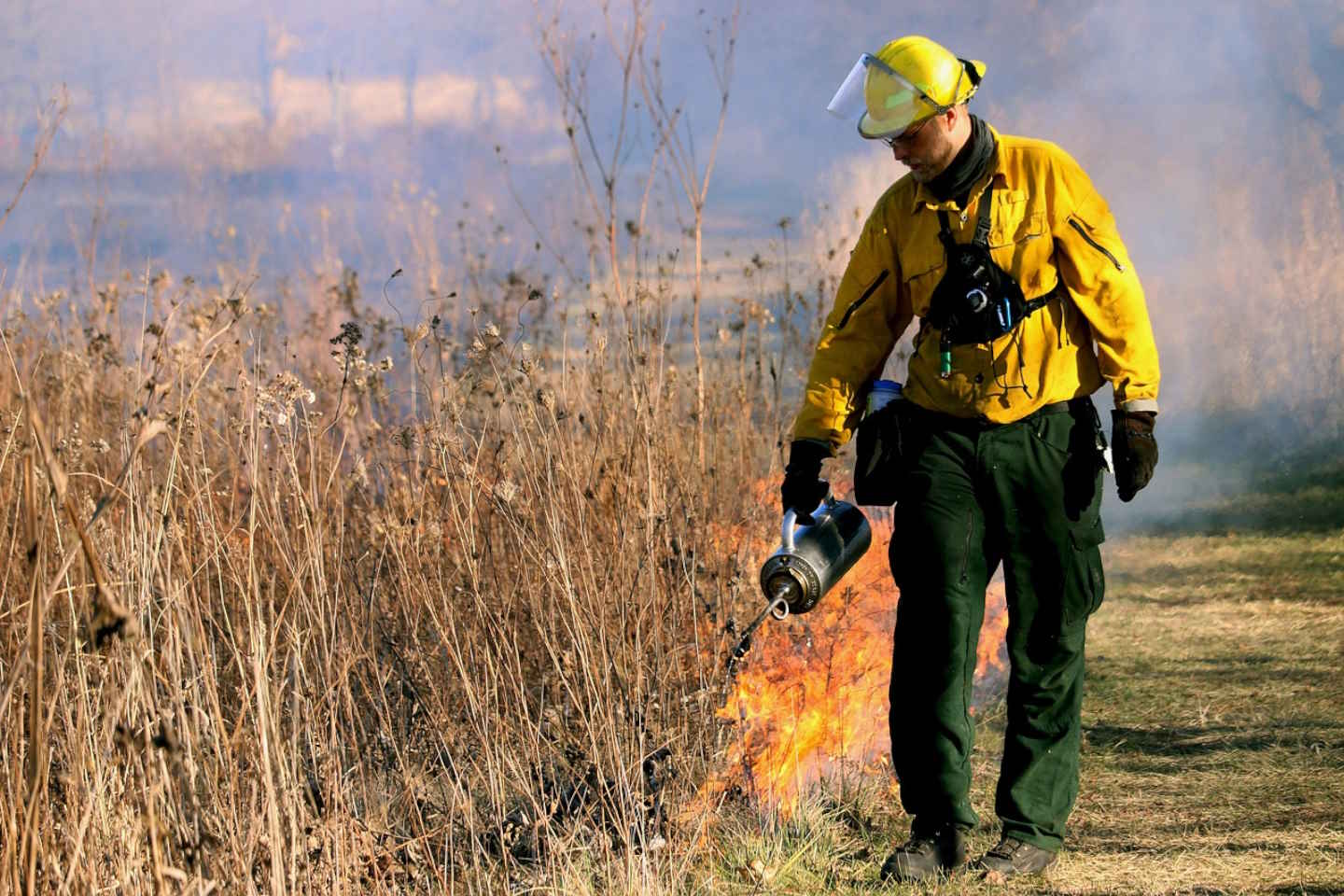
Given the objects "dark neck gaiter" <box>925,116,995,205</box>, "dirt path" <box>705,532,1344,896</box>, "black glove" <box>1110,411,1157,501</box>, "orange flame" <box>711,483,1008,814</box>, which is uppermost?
"dark neck gaiter" <box>925,116,995,205</box>

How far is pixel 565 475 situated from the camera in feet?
14.4

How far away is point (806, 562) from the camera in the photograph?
4082 mm

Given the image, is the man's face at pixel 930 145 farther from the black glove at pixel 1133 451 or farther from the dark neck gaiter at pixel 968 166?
the black glove at pixel 1133 451

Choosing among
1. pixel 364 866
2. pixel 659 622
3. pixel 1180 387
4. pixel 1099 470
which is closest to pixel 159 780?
pixel 364 866

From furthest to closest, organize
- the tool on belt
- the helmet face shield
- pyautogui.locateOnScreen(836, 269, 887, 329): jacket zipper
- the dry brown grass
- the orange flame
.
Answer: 1. the orange flame
2. pyautogui.locateOnScreen(836, 269, 887, 329): jacket zipper
3. the tool on belt
4. the helmet face shield
5. the dry brown grass

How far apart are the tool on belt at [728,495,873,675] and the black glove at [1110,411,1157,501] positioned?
0.79 metres

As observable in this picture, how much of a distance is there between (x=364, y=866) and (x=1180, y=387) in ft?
35.6

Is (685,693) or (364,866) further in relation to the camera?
(685,693)

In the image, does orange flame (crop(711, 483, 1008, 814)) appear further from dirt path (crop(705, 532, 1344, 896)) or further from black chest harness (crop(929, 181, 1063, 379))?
black chest harness (crop(929, 181, 1063, 379))

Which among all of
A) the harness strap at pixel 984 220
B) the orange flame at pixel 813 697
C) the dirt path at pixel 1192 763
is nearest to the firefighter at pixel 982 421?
the harness strap at pixel 984 220

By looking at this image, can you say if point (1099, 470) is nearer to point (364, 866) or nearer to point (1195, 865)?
point (1195, 865)

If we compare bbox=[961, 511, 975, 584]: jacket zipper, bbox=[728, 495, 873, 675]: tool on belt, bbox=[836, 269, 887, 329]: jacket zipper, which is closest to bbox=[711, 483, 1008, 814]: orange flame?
bbox=[728, 495, 873, 675]: tool on belt

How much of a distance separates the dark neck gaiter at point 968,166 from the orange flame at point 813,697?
64.2 inches

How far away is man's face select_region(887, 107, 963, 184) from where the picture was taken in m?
3.89
